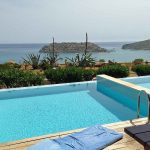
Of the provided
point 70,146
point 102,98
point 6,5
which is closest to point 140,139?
point 70,146

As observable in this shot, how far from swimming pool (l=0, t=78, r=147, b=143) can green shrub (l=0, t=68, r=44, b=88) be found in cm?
81

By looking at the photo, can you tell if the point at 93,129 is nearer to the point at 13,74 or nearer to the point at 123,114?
the point at 123,114

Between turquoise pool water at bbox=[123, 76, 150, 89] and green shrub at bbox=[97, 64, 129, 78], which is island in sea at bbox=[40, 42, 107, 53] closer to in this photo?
green shrub at bbox=[97, 64, 129, 78]

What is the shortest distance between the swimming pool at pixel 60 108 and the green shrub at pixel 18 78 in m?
0.81

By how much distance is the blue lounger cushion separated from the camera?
3641 mm

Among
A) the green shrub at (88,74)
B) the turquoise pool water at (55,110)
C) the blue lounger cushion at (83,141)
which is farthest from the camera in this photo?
the green shrub at (88,74)

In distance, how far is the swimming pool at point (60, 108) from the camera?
20.5ft

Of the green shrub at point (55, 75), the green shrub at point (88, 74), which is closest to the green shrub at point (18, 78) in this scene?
the green shrub at point (55, 75)

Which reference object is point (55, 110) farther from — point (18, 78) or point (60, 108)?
point (18, 78)

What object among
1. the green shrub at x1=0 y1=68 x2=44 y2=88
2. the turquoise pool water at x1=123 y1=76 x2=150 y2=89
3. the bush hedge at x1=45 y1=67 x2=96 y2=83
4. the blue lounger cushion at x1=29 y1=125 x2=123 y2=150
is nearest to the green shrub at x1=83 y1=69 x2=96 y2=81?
the bush hedge at x1=45 y1=67 x2=96 y2=83

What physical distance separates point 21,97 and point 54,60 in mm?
7065

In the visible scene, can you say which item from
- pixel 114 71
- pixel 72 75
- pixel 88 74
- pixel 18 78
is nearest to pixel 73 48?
pixel 114 71

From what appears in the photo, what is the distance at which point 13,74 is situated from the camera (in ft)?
30.8

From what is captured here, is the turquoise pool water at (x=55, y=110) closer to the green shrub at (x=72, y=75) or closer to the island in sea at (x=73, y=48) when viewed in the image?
the green shrub at (x=72, y=75)
